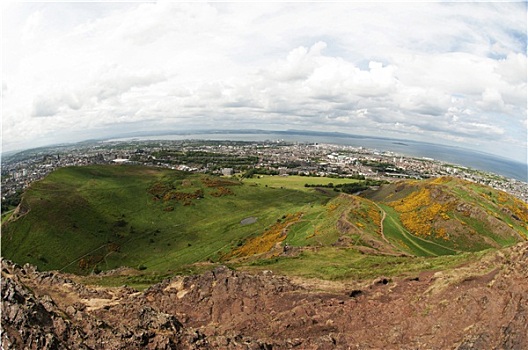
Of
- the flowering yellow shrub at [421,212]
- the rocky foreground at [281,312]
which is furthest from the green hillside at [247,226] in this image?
the rocky foreground at [281,312]

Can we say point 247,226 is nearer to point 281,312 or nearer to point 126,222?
point 126,222

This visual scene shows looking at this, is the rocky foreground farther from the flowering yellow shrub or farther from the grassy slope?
the grassy slope

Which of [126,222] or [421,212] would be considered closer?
[421,212]

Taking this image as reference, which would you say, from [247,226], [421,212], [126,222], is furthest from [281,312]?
[126,222]

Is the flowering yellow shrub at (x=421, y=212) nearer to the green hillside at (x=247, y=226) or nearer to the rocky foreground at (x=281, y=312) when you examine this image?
the green hillside at (x=247, y=226)

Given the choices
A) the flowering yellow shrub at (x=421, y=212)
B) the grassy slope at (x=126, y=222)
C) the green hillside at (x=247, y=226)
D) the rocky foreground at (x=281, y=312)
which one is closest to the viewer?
the rocky foreground at (x=281, y=312)

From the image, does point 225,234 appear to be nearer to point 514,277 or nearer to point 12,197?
point 514,277
